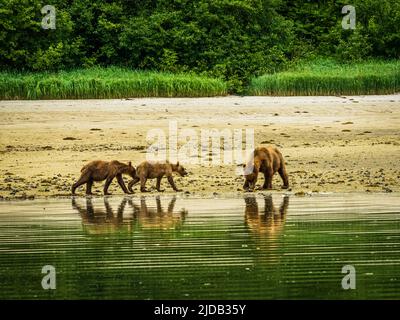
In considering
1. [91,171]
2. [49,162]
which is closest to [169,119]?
[49,162]

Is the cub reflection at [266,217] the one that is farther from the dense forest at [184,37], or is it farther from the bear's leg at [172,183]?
the dense forest at [184,37]

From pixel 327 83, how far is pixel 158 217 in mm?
14231

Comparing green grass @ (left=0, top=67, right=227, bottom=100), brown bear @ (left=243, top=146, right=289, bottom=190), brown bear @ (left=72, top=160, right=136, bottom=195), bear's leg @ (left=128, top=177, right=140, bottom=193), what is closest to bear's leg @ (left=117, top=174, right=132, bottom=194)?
brown bear @ (left=72, top=160, right=136, bottom=195)

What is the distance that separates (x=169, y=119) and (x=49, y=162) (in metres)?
4.53

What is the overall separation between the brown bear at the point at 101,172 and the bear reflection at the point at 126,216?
0.37 m

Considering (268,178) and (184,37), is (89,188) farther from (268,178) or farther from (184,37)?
(184,37)

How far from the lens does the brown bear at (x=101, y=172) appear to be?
56.8ft

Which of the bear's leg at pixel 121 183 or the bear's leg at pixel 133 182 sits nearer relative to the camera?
the bear's leg at pixel 121 183

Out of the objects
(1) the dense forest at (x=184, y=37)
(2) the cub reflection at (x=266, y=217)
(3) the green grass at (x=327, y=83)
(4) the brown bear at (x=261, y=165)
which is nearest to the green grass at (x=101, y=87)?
(3) the green grass at (x=327, y=83)

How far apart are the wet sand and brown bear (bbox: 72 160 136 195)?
523 millimetres

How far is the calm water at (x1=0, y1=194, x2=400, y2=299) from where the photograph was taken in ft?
30.7

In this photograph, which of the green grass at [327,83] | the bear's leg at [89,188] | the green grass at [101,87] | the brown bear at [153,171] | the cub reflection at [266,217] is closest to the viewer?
the cub reflection at [266,217]

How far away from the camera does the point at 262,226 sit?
1345 cm
